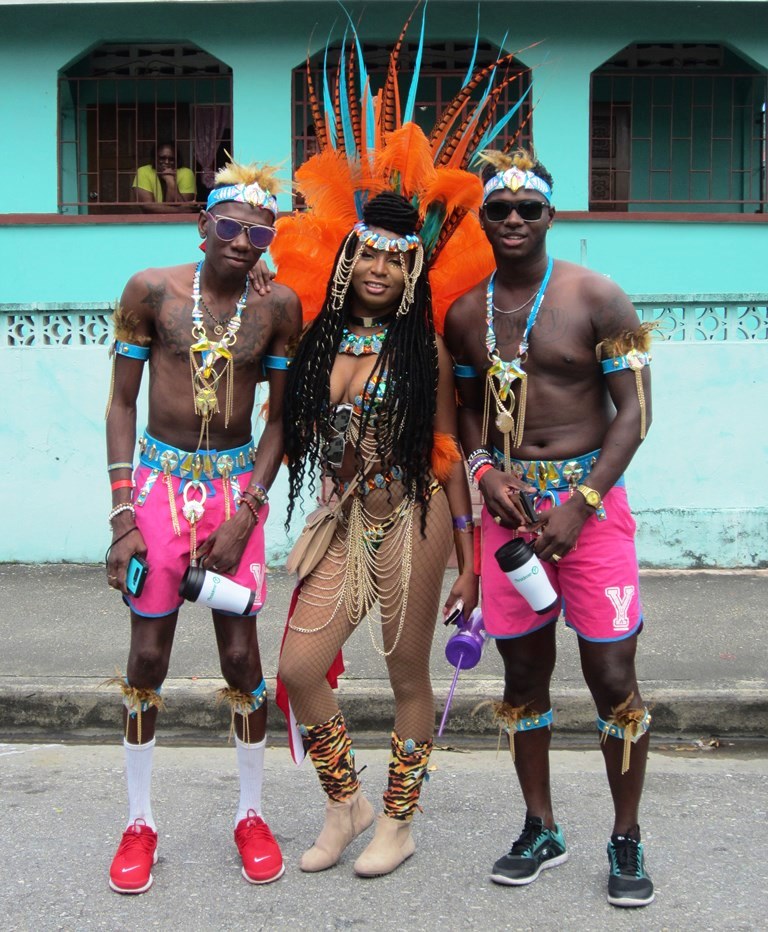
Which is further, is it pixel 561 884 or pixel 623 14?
pixel 623 14

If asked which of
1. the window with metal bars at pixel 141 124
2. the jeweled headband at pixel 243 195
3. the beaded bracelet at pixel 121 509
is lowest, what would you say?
the beaded bracelet at pixel 121 509

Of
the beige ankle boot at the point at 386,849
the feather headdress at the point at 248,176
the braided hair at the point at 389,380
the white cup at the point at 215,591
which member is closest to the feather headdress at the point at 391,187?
the braided hair at the point at 389,380

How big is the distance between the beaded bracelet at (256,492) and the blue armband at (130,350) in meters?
0.58

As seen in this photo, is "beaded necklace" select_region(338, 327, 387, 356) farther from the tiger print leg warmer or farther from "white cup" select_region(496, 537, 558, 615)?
the tiger print leg warmer

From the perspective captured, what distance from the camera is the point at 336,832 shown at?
3701mm

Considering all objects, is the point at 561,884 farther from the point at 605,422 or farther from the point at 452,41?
the point at 452,41

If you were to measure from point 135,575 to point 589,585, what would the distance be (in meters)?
1.47

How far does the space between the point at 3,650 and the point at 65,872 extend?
252 centimetres

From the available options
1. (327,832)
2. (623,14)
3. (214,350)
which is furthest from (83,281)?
(327,832)

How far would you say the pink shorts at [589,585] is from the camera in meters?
3.47

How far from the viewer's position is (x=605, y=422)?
3.59m


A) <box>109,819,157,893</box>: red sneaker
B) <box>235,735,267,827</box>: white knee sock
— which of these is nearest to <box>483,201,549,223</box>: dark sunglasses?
<box>235,735,267,827</box>: white knee sock

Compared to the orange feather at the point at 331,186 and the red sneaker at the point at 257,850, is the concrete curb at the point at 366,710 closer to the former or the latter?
the red sneaker at the point at 257,850

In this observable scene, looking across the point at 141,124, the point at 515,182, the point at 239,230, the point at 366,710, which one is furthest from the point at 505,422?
the point at 141,124
